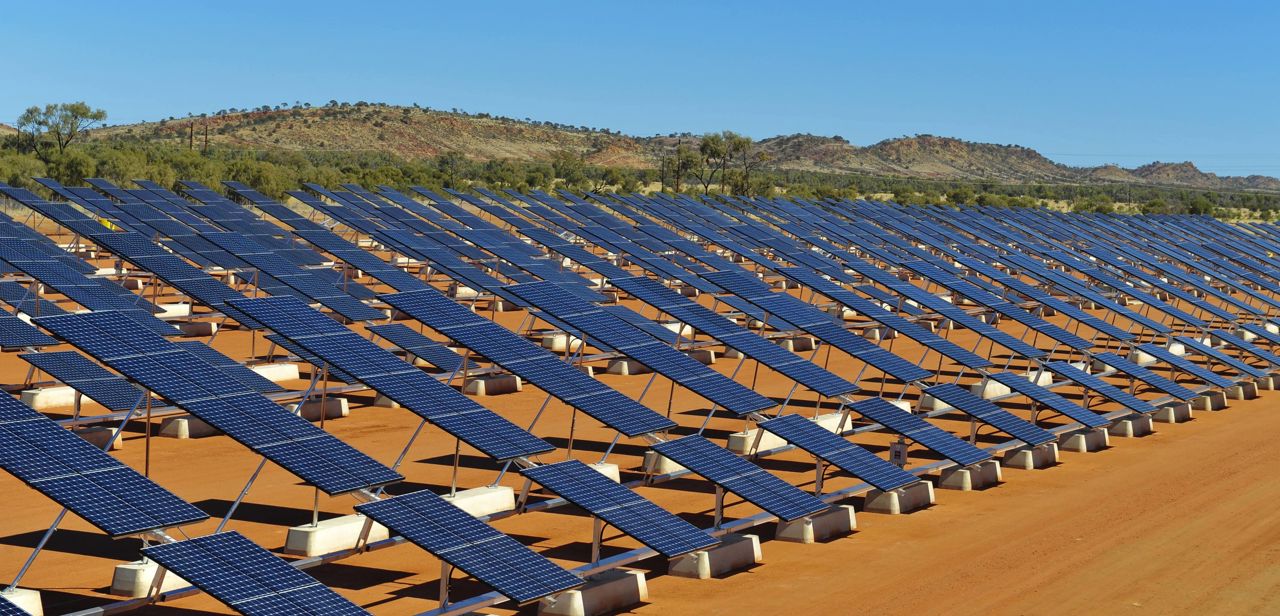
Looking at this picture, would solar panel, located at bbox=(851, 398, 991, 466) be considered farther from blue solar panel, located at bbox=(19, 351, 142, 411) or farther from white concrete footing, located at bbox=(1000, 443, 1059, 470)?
blue solar panel, located at bbox=(19, 351, 142, 411)

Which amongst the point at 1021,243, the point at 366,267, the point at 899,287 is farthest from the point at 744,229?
the point at 366,267

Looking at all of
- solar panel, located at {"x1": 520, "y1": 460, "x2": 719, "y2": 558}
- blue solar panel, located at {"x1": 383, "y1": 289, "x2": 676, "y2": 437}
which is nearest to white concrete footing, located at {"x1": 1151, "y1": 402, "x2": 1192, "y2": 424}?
blue solar panel, located at {"x1": 383, "y1": 289, "x2": 676, "y2": 437}

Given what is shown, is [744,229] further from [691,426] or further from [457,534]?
[457,534]

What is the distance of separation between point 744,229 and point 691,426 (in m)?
29.4

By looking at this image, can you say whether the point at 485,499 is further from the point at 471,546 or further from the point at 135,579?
the point at 135,579

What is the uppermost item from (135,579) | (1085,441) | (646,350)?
(646,350)

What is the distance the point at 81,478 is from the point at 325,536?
3490mm

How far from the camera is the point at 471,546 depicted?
13273 mm

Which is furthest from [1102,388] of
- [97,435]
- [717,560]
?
[97,435]

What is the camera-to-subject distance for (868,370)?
3328 centimetres

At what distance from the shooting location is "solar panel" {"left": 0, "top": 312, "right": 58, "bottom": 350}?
22120 millimetres

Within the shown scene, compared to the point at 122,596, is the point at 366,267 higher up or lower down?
higher up

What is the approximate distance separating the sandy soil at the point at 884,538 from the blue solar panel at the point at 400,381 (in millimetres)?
1244

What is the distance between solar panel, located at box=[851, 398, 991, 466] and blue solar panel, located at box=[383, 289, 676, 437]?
3.64 m
